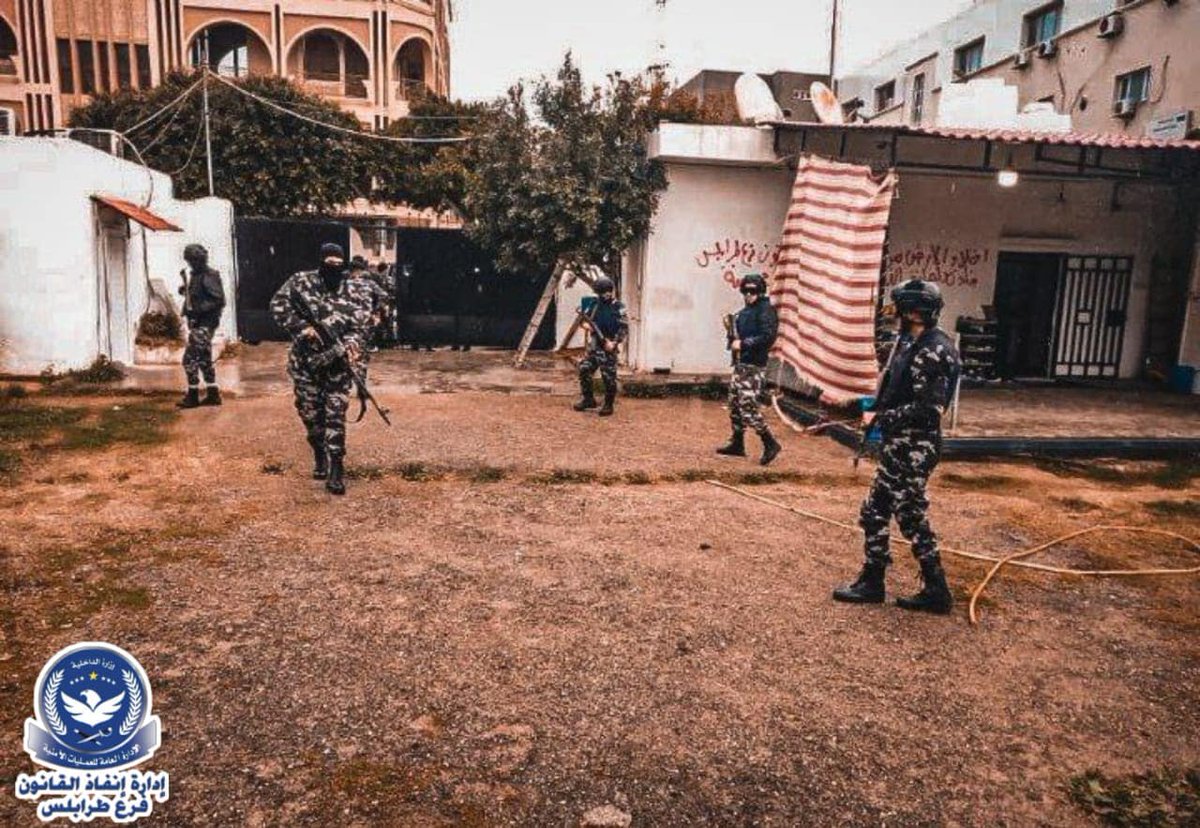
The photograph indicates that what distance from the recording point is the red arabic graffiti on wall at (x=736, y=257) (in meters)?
12.5

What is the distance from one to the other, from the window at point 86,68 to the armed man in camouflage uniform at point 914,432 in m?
38.6

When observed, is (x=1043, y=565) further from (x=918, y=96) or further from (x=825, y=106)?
(x=918, y=96)

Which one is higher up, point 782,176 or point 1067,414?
point 782,176

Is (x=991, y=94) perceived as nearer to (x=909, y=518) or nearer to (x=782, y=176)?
(x=782, y=176)

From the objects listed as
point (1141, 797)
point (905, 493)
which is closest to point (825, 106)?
point (905, 493)

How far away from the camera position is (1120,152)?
1182 centimetres

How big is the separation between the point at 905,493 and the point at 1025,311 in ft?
34.9

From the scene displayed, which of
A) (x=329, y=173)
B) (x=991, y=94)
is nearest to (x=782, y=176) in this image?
(x=991, y=94)

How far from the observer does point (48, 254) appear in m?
10.8

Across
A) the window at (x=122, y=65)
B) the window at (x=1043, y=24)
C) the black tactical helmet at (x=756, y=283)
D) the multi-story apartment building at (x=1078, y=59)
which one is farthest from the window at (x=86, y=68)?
the black tactical helmet at (x=756, y=283)

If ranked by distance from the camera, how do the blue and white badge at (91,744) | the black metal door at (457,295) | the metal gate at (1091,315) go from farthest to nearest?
the black metal door at (457,295) < the metal gate at (1091,315) < the blue and white badge at (91,744)

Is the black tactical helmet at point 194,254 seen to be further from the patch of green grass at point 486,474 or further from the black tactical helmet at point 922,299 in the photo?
the black tactical helmet at point 922,299

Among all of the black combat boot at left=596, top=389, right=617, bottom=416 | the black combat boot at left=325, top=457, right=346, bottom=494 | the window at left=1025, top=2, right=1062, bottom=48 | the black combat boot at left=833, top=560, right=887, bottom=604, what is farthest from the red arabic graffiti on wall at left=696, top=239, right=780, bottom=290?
the window at left=1025, top=2, right=1062, bottom=48

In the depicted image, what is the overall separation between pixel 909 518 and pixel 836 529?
163 centimetres
